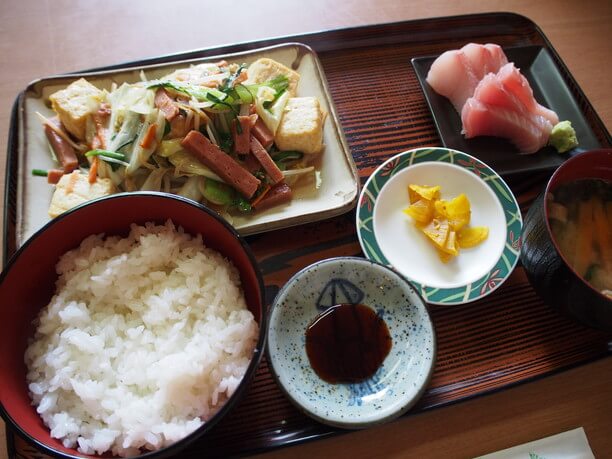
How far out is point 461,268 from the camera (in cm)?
169

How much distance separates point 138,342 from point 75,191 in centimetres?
67

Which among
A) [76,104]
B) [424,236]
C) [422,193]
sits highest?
[76,104]

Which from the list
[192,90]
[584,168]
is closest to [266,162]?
[192,90]

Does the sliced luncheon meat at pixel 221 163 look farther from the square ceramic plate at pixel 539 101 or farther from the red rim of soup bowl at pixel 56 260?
the square ceramic plate at pixel 539 101

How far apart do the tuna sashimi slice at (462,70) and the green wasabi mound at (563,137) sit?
0.39 m

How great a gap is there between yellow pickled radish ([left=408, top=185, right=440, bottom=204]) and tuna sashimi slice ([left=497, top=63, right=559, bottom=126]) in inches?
23.3

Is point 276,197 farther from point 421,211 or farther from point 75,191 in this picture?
point 75,191

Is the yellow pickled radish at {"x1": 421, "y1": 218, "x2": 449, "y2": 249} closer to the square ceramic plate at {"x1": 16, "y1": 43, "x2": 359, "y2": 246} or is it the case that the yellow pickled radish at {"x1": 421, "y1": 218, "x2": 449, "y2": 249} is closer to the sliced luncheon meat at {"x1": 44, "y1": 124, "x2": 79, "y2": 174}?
the square ceramic plate at {"x1": 16, "y1": 43, "x2": 359, "y2": 246}

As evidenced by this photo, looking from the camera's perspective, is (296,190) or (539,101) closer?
(296,190)

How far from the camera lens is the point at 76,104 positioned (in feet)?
5.85

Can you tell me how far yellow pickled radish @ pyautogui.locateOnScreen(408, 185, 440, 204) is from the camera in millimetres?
1766

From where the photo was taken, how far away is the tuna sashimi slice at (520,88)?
77.4 inches

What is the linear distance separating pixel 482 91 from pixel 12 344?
6.37 feet

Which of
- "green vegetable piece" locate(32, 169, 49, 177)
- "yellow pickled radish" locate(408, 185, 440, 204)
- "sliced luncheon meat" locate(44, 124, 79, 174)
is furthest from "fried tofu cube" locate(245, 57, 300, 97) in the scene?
"green vegetable piece" locate(32, 169, 49, 177)
